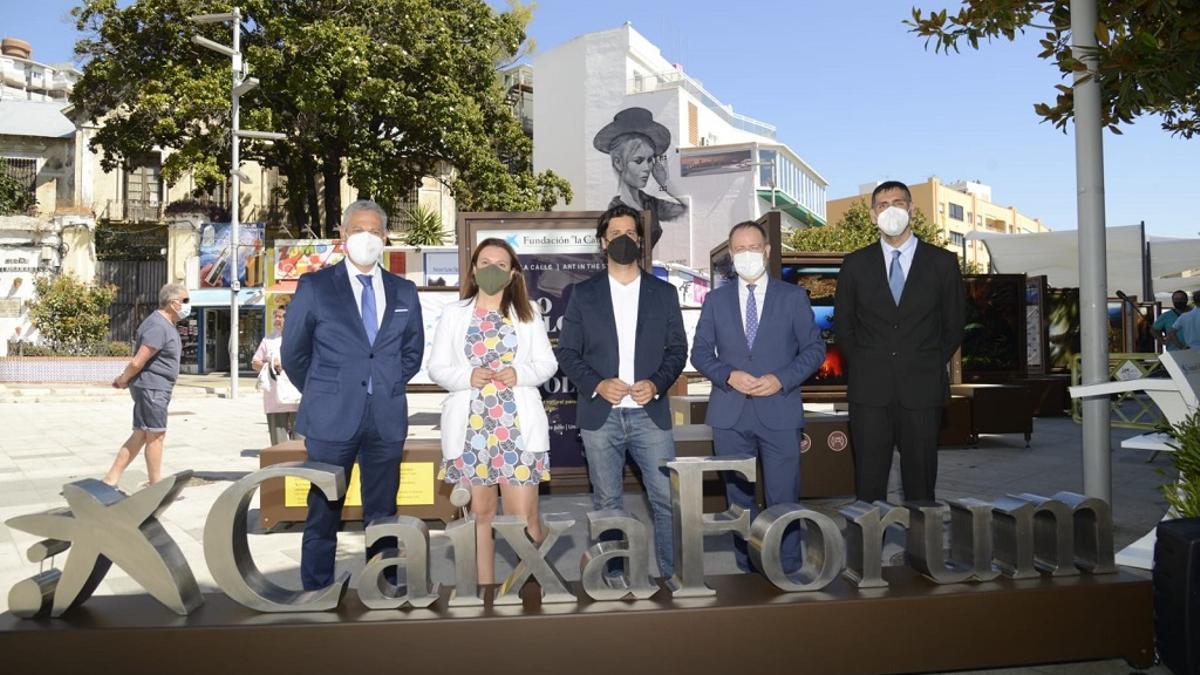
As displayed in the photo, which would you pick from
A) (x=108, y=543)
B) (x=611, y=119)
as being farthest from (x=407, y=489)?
(x=611, y=119)

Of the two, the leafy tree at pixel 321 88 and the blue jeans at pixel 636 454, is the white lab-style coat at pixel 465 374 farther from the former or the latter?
the leafy tree at pixel 321 88

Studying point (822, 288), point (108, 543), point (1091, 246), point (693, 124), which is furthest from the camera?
point (693, 124)

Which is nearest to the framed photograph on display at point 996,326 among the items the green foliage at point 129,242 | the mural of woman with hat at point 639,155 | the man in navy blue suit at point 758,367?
the man in navy blue suit at point 758,367

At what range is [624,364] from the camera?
396 centimetres

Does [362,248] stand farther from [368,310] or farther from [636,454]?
[636,454]

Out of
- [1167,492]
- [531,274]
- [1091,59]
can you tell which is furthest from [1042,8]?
[531,274]

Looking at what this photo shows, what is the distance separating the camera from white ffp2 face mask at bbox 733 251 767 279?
4078 millimetres

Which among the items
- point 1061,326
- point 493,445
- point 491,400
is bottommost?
point 493,445

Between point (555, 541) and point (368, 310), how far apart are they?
4.65 feet

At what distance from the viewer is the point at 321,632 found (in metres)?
2.85

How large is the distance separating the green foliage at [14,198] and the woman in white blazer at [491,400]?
36.5 metres

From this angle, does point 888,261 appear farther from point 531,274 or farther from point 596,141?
point 596,141

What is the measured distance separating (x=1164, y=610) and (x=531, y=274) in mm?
4571

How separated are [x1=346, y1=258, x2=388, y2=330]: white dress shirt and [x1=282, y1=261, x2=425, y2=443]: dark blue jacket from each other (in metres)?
0.02
